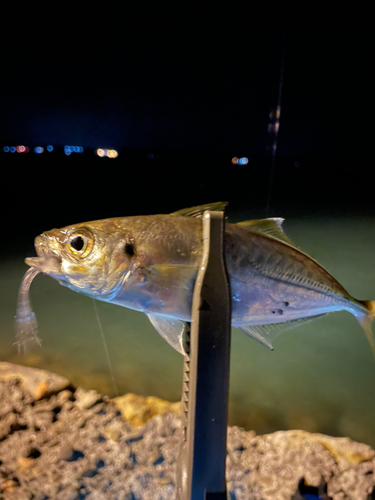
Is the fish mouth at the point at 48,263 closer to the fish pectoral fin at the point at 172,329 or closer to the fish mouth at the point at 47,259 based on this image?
the fish mouth at the point at 47,259

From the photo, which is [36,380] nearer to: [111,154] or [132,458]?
[132,458]

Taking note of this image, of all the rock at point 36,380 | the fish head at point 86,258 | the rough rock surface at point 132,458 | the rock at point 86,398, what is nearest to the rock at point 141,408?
the rough rock surface at point 132,458

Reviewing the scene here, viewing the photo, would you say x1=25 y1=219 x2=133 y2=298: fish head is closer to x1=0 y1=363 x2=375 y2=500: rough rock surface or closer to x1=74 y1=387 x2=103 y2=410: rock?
x1=0 y1=363 x2=375 y2=500: rough rock surface

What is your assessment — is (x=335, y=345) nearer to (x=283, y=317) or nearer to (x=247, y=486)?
(x=247, y=486)

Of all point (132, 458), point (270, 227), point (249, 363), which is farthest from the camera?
point (249, 363)

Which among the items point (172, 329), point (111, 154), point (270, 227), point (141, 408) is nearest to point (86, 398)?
point (141, 408)

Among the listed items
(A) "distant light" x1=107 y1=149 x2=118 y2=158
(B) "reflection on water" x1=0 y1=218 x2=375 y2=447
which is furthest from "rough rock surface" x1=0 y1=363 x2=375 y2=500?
(A) "distant light" x1=107 y1=149 x2=118 y2=158

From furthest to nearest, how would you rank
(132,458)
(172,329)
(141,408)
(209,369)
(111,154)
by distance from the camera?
(111,154) < (141,408) < (132,458) < (172,329) < (209,369)
